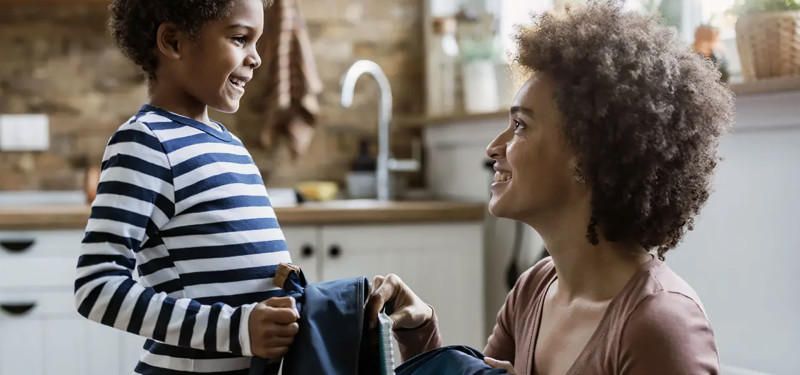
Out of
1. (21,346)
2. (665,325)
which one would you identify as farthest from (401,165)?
(665,325)

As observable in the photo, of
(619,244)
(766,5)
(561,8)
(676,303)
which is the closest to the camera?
(676,303)

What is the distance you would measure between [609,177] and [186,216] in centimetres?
54

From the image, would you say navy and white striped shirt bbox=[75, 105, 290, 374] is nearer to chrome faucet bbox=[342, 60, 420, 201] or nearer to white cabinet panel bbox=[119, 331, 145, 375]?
white cabinet panel bbox=[119, 331, 145, 375]

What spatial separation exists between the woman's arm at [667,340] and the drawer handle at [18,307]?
1947 millimetres

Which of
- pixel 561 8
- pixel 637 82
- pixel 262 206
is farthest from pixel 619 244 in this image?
pixel 262 206

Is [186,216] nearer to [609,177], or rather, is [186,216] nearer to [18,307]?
[609,177]

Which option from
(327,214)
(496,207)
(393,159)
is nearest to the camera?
(496,207)

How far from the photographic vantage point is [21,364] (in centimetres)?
248

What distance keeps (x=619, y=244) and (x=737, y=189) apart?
2.68 feet

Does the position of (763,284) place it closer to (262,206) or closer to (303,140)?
(262,206)

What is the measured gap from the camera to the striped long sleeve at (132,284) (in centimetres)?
110

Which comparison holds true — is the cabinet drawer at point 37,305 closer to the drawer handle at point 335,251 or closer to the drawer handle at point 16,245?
the drawer handle at point 16,245

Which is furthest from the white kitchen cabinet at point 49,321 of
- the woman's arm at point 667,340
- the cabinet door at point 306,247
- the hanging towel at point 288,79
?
the woman's arm at point 667,340

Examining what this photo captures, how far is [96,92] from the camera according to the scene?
320 centimetres
